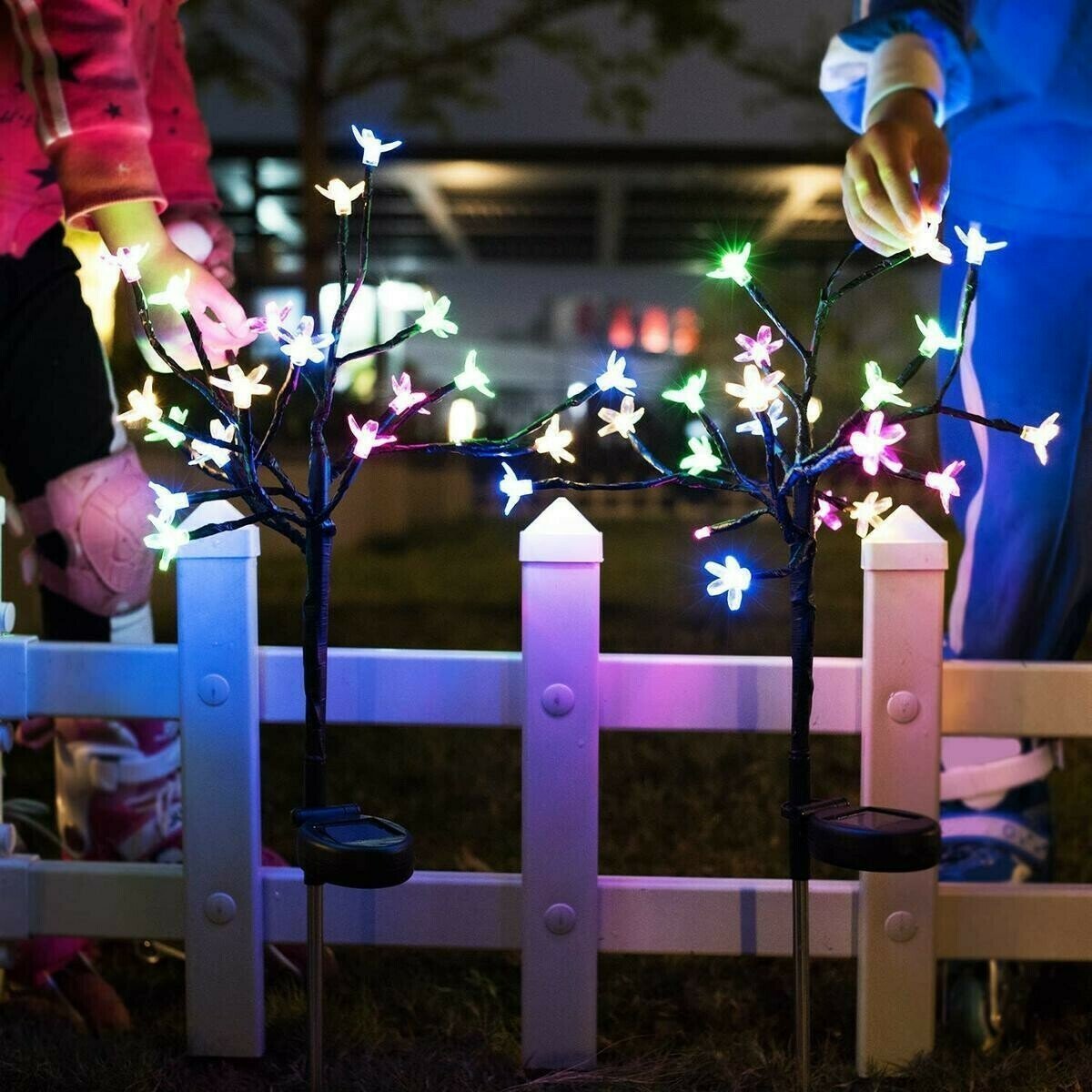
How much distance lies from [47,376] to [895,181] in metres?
1.33

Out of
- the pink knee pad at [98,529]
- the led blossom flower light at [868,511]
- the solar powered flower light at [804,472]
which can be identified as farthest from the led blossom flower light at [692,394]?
the pink knee pad at [98,529]

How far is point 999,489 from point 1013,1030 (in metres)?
0.86

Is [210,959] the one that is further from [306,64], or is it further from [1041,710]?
[306,64]

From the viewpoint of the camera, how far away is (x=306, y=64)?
9.05 meters

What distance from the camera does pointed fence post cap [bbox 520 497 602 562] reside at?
5.49 ft

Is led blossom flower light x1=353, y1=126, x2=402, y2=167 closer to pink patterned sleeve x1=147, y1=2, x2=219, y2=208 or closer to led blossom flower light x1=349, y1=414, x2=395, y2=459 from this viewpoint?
led blossom flower light x1=349, y1=414, x2=395, y2=459

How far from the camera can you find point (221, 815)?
175cm

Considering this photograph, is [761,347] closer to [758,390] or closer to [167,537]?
[758,390]

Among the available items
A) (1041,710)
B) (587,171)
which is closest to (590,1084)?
(1041,710)

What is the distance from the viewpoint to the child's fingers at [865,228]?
172 centimetres

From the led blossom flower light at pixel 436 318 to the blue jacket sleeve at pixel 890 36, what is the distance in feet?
2.80

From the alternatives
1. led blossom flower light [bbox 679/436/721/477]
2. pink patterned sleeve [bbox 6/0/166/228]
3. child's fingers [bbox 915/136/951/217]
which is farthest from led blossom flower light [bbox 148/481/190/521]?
child's fingers [bbox 915/136/951/217]

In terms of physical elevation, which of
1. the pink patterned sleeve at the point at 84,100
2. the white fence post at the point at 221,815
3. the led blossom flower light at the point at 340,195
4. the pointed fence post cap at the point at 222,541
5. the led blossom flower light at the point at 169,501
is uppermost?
the pink patterned sleeve at the point at 84,100

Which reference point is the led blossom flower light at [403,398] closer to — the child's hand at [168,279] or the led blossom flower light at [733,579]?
the child's hand at [168,279]
